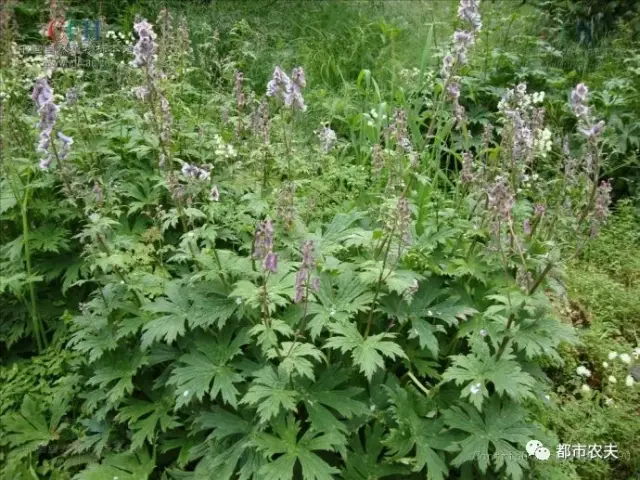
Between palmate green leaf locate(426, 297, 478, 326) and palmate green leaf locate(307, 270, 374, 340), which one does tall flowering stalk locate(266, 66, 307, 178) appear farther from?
palmate green leaf locate(426, 297, 478, 326)

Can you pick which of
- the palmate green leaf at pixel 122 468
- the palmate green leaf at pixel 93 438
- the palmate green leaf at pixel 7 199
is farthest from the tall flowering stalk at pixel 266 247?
the palmate green leaf at pixel 7 199

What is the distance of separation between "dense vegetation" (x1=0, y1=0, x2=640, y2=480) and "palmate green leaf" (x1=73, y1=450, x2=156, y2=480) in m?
0.01

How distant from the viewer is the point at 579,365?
133 inches

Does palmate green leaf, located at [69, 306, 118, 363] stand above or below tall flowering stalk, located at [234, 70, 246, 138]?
below

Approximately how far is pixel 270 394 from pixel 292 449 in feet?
0.78

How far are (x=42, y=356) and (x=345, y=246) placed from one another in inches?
71.3

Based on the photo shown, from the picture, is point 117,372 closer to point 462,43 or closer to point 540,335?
point 540,335

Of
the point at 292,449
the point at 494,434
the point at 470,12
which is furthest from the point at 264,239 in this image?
the point at 470,12

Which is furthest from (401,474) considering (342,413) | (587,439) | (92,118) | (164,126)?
(92,118)

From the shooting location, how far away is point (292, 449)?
7.64 feet

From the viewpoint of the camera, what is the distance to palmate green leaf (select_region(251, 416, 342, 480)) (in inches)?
88.8

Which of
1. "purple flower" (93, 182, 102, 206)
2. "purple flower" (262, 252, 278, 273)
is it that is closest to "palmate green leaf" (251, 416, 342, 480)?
"purple flower" (262, 252, 278, 273)

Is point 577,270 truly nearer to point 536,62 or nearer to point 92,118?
point 536,62

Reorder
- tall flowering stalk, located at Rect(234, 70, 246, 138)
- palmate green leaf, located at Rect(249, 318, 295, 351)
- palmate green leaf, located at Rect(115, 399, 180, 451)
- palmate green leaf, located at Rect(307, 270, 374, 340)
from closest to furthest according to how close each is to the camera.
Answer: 1. palmate green leaf, located at Rect(249, 318, 295, 351)
2. palmate green leaf, located at Rect(307, 270, 374, 340)
3. palmate green leaf, located at Rect(115, 399, 180, 451)
4. tall flowering stalk, located at Rect(234, 70, 246, 138)
